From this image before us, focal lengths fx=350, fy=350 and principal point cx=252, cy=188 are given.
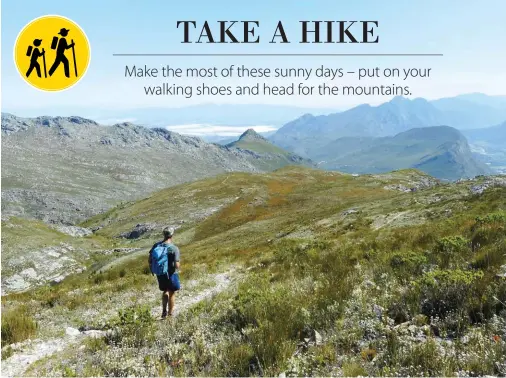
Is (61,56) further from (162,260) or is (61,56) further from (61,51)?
(162,260)

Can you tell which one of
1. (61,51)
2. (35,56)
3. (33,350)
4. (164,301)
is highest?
(61,51)

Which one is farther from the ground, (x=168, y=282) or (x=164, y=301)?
(x=168, y=282)

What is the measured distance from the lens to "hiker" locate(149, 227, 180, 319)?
12.0m

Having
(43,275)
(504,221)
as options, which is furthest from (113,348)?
(43,275)

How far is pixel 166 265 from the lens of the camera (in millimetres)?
12047

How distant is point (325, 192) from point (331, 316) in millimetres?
67421

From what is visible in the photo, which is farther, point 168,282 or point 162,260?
point 168,282

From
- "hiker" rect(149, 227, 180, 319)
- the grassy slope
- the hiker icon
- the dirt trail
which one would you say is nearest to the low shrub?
the dirt trail

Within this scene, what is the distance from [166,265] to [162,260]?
0.75ft

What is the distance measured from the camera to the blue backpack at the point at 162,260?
1195 cm

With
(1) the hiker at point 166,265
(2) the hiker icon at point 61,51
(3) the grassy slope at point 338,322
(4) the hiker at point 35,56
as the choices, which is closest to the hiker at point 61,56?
(2) the hiker icon at point 61,51

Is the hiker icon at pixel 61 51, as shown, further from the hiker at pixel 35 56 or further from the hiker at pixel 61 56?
the hiker at pixel 35 56

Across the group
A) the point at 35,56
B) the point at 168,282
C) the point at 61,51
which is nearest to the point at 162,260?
the point at 168,282

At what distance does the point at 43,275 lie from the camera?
4966cm
